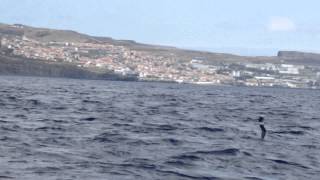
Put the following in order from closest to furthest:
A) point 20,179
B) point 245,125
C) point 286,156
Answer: point 20,179 < point 286,156 < point 245,125

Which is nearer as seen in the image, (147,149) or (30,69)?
(147,149)

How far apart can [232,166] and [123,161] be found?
10.2ft

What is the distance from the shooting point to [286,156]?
29.8 m

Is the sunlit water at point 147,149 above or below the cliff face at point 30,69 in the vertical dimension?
above

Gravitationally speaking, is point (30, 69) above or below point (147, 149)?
below

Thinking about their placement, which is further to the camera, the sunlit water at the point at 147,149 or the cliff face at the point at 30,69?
the cliff face at the point at 30,69

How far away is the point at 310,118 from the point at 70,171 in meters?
34.1

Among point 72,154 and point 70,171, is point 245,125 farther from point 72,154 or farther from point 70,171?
point 70,171

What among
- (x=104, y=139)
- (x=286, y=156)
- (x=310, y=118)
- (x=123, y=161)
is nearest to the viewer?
(x=123, y=161)

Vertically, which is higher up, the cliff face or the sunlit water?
the sunlit water

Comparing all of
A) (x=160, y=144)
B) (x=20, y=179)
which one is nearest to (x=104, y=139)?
(x=160, y=144)

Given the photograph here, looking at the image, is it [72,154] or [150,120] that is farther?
[150,120]

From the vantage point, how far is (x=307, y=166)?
2755 cm

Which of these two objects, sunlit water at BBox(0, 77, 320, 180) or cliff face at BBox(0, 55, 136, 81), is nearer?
sunlit water at BBox(0, 77, 320, 180)
